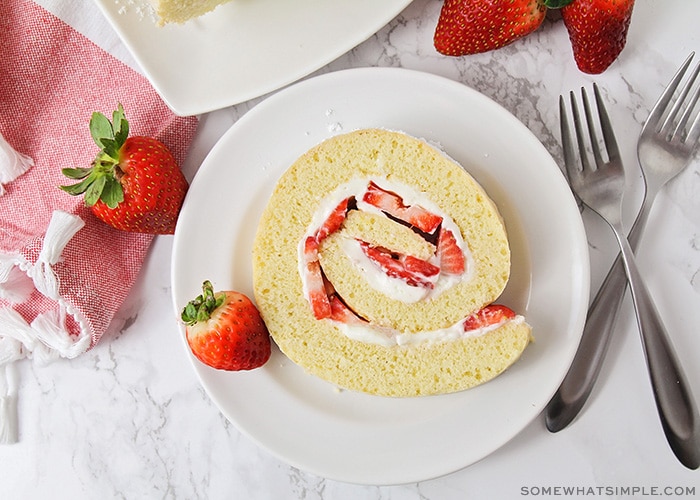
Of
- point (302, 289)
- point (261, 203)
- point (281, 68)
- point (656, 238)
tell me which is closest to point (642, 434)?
point (656, 238)

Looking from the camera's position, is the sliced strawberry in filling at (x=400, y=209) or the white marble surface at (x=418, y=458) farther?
the white marble surface at (x=418, y=458)

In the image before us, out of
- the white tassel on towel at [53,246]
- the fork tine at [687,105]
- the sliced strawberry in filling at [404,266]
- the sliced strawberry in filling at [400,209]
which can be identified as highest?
the white tassel on towel at [53,246]

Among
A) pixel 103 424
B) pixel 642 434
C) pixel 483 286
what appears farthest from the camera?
pixel 103 424

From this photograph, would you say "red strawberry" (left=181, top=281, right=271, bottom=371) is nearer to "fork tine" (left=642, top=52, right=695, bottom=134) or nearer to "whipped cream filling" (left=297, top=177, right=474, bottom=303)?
"whipped cream filling" (left=297, top=177, right=474, bottom=303)

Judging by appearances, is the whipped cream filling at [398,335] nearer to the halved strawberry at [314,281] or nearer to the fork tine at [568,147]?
the halved strawberry at [314,281]

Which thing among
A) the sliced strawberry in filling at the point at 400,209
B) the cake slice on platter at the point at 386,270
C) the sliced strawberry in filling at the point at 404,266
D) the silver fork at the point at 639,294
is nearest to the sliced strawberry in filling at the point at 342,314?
Answer: the cake slice on platter at the point at 386,270

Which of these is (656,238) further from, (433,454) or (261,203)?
(261,203)
